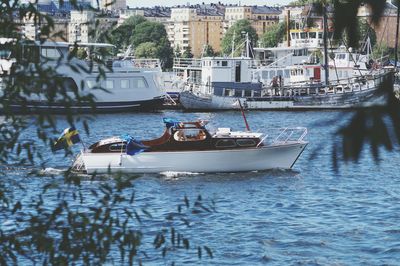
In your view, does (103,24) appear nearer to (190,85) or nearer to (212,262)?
(212,262)

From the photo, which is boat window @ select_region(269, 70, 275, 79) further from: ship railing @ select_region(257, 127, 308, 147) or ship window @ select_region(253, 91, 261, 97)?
ship railing @ select_region(257, 127, 308, 147)

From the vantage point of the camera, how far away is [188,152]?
3144 cm

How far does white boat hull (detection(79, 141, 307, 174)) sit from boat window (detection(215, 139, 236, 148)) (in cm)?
18

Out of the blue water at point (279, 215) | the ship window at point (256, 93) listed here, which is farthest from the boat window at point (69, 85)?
the ship window at point (256, 93)

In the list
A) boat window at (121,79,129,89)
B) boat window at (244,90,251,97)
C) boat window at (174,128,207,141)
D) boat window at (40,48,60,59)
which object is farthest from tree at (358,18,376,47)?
boat window at (244,90,251,97)

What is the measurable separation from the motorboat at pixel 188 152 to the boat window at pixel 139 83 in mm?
35311

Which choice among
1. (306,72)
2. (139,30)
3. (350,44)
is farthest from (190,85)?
(139,30)

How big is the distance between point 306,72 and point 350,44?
74.1 meters

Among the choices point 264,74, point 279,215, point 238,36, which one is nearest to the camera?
point 279,215

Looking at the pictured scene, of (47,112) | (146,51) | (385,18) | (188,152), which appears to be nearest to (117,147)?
(188,152)

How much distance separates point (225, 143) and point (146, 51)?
125m

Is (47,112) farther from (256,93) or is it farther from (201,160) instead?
(256,93)

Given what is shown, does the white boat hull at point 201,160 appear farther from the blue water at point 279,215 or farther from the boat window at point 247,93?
the boat window at point 247,93

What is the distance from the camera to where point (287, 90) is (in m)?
72.9
